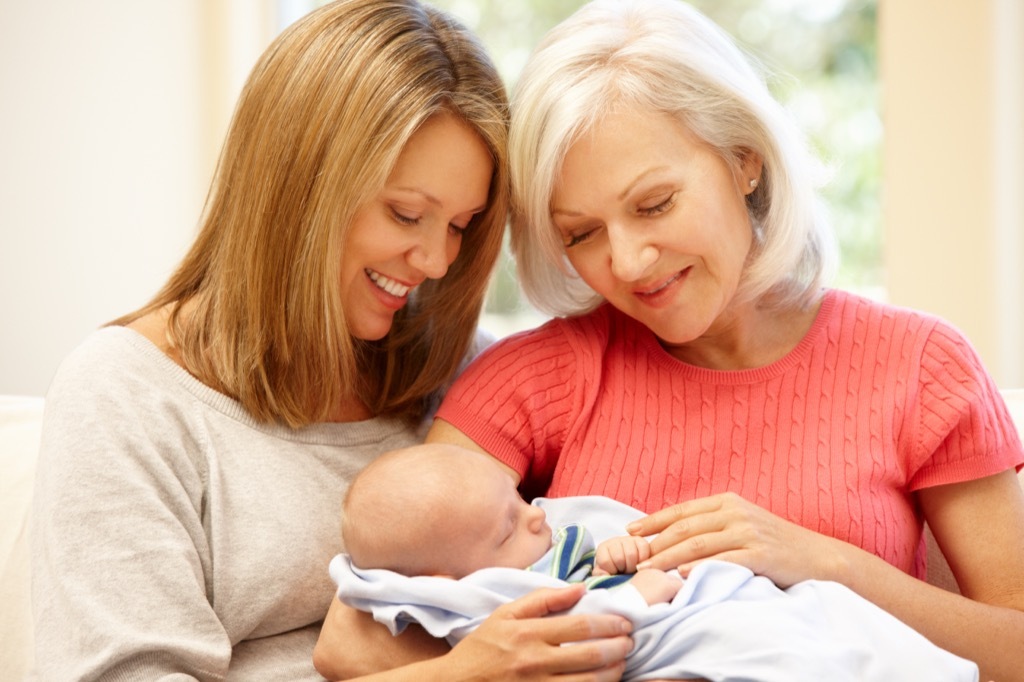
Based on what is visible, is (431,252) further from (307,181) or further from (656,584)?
(656,584)

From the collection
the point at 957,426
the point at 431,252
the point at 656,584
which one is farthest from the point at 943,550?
the point at 431,252

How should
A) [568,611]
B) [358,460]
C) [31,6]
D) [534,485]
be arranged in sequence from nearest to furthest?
[568,611], [358,460], [534,485], [31,6]

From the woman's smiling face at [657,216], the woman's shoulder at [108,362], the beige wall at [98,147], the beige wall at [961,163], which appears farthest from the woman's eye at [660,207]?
the beige wall at [98,147]

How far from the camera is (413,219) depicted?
5.98ft

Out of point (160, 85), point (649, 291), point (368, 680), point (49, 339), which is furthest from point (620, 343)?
point (160, 85)

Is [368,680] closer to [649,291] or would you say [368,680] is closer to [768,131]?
[649,291]

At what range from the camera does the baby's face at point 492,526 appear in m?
1.56

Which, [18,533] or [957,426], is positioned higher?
[957,426]

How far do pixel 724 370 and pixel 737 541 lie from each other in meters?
0.42

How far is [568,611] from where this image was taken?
1.49 metres

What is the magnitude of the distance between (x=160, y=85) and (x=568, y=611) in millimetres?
2558

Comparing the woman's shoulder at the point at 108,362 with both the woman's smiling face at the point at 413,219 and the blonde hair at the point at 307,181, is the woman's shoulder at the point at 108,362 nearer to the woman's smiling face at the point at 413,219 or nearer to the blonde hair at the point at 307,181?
the blonde hair at the point at 307,181

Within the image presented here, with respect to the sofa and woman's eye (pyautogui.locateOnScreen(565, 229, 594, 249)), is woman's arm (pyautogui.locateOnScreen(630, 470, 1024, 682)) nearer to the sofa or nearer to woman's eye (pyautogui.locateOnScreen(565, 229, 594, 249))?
the sofa

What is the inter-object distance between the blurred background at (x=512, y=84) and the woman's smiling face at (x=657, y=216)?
2.59 ft
